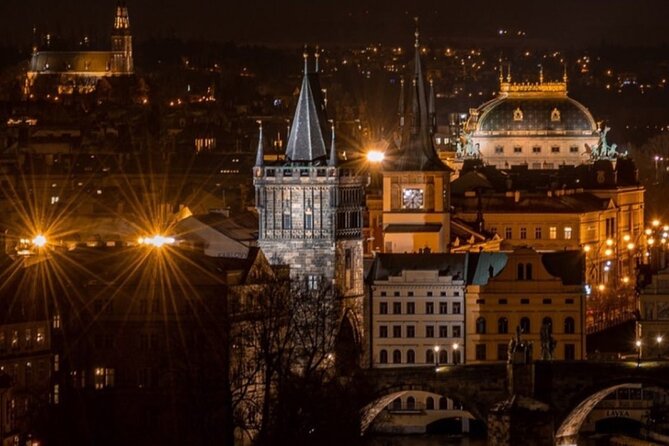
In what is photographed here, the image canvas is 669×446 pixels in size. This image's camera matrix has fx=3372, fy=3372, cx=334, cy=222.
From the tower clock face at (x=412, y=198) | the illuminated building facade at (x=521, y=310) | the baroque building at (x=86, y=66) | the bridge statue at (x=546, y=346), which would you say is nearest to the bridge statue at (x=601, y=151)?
the tower clock face at (x=412, y=198)

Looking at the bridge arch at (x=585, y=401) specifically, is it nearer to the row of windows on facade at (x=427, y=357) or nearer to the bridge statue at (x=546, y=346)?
the bridge statue at (x=546, y=346)

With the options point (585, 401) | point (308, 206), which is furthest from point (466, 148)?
point (585, 401)

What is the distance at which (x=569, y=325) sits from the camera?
263ft

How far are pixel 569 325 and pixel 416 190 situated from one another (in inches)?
381

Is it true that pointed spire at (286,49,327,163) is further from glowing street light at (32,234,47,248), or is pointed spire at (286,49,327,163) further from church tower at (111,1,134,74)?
church tower at (111,1,134,74)

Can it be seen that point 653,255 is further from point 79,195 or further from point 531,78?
point 531,78

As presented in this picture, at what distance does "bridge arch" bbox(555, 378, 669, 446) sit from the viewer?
225ft

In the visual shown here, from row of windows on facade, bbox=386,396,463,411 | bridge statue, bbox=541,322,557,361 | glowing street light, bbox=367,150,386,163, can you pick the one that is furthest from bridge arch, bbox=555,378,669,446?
glowing street light, bbox=367,150,386,163

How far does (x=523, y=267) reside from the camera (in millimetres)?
80688

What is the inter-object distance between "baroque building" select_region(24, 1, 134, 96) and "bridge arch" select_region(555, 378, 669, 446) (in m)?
125

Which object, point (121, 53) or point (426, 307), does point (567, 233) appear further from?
point (121, 53)

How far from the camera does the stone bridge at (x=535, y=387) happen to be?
225 feet

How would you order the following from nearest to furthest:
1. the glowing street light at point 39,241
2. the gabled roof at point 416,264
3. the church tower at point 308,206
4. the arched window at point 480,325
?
1. the church tower at point 308,206
2. the arched window at point 480,325
3. the gabled roof at point 416,264
4. the glowing street light at point 39,241

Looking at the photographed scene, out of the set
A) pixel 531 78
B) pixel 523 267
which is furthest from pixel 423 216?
pixel 531 78
